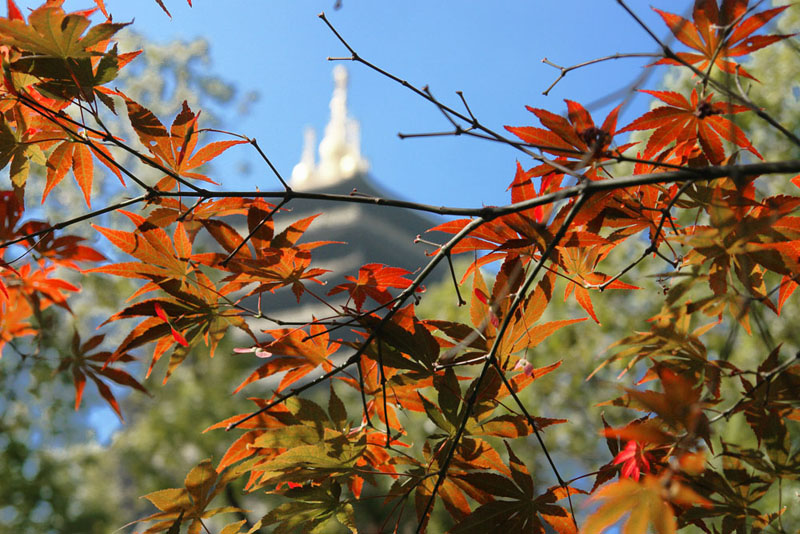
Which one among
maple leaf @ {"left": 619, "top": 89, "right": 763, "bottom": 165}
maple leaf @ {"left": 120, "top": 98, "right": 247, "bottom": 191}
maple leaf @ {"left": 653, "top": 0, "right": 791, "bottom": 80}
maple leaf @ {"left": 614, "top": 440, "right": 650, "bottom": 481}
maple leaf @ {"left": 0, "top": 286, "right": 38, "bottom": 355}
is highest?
maple leaf @ {"left": 653, "top": 0, "right": 791, "bottom": 80}

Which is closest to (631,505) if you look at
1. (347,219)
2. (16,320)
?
(16,320)

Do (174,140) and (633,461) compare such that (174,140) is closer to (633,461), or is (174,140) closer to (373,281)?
(373,281)

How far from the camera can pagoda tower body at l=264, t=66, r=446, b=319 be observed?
672 inches

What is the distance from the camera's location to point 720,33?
547 millimetres

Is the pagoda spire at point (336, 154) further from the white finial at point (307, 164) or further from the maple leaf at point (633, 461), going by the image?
the maple leaf at point (633, 461)

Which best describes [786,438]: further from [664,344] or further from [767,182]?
[767,182]

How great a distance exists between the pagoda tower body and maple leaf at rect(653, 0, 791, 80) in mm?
15378

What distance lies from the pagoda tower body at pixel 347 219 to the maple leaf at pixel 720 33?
15378mm

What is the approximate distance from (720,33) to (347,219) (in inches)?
676

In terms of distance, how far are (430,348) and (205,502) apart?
0.26 metres

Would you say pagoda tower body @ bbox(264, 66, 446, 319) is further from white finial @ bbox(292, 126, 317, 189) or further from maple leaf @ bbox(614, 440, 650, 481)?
maple leaf @ bbox(614, 440, 650, 481)

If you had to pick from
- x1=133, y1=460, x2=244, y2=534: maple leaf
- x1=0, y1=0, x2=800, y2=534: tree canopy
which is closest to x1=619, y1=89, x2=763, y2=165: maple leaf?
x1=0, y1=0, x2=800, y2=534: tree canopy

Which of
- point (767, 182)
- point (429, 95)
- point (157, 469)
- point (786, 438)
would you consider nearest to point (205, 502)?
point (429, 95)

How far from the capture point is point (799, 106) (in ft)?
12.9
